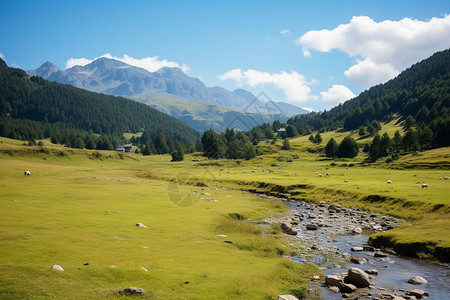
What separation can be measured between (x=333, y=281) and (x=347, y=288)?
0.99 meters

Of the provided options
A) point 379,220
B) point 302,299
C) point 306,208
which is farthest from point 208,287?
point 306,208

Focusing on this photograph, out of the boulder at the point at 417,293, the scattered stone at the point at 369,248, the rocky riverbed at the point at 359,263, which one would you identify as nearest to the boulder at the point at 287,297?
the rocky riverbed at the point at 359,263

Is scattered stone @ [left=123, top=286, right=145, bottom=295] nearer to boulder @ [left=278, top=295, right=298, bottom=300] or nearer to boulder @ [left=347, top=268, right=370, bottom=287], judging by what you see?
boulder @ [left=278, top=295, right=298, bottom=300]

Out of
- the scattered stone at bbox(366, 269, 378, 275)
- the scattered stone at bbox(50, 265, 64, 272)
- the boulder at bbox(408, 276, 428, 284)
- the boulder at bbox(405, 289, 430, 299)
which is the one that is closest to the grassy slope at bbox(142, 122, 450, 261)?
the boulder at bbox(408, 276, 428, 284)

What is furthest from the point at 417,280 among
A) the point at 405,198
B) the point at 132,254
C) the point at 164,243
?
the point at 405,198

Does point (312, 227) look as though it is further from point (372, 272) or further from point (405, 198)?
point (405, 198)

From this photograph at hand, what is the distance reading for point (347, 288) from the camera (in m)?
17.8

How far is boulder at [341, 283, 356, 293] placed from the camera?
17797mm

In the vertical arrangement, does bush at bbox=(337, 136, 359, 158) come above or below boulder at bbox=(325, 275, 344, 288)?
above

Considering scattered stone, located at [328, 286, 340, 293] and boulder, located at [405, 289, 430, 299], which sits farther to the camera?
scattered stone, located at [328, 286, 340, 293]

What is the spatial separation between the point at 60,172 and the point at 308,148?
146529mm

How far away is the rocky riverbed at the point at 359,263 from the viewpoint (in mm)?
17781

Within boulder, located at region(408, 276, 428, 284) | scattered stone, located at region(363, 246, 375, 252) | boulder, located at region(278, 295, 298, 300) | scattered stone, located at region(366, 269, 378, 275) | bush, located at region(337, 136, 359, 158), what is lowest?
scattered stone, located at region(363, 246, 375, 252)

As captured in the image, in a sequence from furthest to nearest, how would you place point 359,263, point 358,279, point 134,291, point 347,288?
point 359,263 < point 358,279 < point 347,288 < point 134,291
